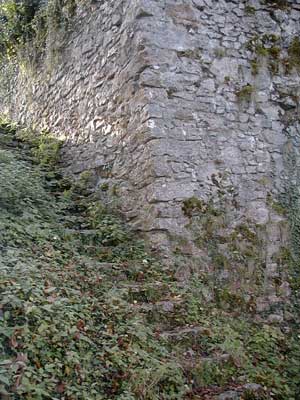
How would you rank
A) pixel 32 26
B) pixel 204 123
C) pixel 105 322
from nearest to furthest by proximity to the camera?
pixel 105 322, pixel 204 123, pixel 32 26

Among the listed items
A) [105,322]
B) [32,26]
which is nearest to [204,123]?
[105,322]

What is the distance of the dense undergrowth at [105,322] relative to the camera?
123 inches

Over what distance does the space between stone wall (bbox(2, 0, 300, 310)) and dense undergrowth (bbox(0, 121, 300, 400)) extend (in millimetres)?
432

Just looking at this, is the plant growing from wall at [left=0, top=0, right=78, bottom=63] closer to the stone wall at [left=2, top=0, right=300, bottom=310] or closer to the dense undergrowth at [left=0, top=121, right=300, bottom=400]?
the stone wall at [left=2, top=0, right=300, bottom=310]

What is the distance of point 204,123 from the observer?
5.28 meters

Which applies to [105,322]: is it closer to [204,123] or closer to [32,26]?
[204,123]

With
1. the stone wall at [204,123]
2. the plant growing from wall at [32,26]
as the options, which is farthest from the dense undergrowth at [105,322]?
the plant growing from wall at [32,26]

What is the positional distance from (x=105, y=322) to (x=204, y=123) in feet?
8.07

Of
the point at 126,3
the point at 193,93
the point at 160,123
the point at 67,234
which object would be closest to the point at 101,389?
the point at 67,234

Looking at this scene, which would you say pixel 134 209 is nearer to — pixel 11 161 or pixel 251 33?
pixel 11 161

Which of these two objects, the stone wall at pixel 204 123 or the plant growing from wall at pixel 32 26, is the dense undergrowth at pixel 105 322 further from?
the plant growing from wall at pixel 32 26

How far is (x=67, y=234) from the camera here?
4.89 metres

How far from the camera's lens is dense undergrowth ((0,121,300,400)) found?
313 centimetres

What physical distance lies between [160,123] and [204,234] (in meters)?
1.20
